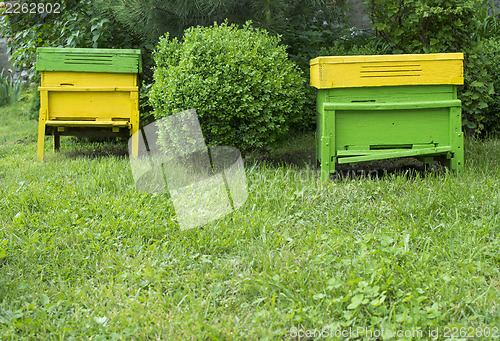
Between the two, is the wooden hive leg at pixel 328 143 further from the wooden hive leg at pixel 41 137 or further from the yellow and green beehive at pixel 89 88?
the wooden hive leg at pixel 41 137

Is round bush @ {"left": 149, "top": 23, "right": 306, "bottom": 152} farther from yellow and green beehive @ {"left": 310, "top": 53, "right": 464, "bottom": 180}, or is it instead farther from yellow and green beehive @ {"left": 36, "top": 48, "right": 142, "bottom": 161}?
yellow and green beehive @ {"left": 310, "top": 53, "right": 464, "bottom": 180}

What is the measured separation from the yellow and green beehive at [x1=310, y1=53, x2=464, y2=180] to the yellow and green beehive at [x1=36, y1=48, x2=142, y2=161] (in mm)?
1976

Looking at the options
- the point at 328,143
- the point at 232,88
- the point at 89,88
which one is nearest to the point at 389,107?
the point at 328,143

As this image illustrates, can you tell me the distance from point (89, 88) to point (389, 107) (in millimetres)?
2825

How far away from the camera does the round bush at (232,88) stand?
3705mm

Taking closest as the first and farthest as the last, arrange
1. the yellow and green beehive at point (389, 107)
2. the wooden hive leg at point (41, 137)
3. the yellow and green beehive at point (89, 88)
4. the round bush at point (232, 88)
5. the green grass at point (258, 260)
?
1. the green grass at point (258, 260)
2. the yellow and green beehive at point (389, 107)
3. the round bush at point (232, 88)
4. the yellow and green beehive at point (89, 88)
5. the wooden hive leg at point (41, 137)

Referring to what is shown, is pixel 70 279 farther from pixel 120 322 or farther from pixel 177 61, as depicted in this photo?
pixel 177 61

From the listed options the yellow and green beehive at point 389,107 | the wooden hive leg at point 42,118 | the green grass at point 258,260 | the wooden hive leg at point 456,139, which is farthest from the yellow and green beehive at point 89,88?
the wooden hive leg at point 456,139

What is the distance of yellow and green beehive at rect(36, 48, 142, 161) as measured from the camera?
4305 millimetres

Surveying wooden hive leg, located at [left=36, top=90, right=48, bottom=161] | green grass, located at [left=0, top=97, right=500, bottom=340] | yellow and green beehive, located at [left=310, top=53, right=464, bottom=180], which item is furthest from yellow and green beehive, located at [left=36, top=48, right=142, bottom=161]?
yellow and green beehive, located at [left=310, top=53, right=464, bottom=180]

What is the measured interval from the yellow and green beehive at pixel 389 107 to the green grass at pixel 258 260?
262 millimetres

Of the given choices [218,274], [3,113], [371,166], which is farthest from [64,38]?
[218,274]

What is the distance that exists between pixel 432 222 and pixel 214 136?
199 centimetres

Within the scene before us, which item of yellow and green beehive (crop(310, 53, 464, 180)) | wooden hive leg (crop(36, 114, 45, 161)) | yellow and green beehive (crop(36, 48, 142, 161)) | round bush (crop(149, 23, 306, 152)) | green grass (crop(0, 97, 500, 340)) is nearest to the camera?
green grass (crop(0, 97, 500, 340))
